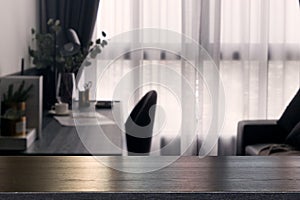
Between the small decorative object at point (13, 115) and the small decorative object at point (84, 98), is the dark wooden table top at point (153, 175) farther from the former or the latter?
the small decorative object at point (84, 98)

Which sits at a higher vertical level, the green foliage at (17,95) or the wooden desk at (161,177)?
the green foliage at (17,95)

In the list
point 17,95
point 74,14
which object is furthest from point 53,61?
point 17,95

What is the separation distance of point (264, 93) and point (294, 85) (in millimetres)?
279

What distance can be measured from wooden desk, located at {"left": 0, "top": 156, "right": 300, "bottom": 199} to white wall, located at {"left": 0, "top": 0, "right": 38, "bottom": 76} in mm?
2229

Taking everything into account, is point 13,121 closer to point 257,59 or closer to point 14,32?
point 14,32

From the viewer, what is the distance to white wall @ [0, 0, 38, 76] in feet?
11.2

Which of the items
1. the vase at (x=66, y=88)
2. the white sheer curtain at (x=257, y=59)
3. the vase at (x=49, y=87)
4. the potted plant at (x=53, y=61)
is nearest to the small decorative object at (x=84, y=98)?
the vase at (x=66, y=88)

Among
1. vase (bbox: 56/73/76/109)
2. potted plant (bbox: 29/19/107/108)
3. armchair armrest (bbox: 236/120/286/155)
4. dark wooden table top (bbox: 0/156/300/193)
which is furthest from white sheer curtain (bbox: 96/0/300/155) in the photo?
dark wooden table top (bbox: 0/156/300/193)

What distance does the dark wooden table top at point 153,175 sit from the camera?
1.00 metres

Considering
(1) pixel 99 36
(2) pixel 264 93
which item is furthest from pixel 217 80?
(1) pixel 99 36

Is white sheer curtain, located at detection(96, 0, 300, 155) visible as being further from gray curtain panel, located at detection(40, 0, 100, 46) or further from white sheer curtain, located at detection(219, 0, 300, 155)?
gray curtain panel, located at detection(40, 0, 100, 46)

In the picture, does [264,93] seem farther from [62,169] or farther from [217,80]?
[62,169]

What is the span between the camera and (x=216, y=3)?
16.3 ft

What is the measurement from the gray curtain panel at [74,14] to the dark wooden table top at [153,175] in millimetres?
3612
